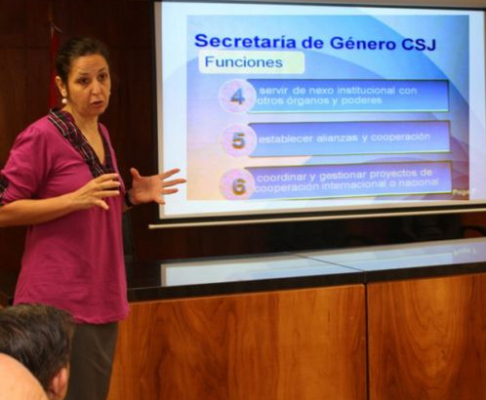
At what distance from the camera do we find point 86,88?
1.73m

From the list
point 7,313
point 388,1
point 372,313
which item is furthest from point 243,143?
point 7,313

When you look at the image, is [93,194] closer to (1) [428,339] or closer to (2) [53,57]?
(1) [428,339]

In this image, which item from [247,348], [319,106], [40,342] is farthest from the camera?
[319,106]

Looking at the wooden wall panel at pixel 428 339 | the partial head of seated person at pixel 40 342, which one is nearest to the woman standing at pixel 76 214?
the partial head of seated person at pixel 40 342

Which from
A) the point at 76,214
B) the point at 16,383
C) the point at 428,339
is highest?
the point at 76,214

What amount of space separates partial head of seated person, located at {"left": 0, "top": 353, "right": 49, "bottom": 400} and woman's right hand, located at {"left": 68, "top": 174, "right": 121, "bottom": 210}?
2.58ft

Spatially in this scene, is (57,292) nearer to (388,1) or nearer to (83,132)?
(83,132)

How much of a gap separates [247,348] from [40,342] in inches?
56.5

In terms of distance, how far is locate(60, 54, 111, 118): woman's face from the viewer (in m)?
1.73

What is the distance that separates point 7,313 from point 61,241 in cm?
67

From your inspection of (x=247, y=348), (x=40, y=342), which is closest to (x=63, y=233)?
(x=40, y=342)

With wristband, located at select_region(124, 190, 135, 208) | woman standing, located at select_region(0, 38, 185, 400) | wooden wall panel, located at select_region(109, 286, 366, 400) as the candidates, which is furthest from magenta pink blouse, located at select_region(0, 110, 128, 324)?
wooden wall panel, located at select_region(109, 286, 366, 400)

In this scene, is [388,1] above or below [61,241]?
above

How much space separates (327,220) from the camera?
4410mm
